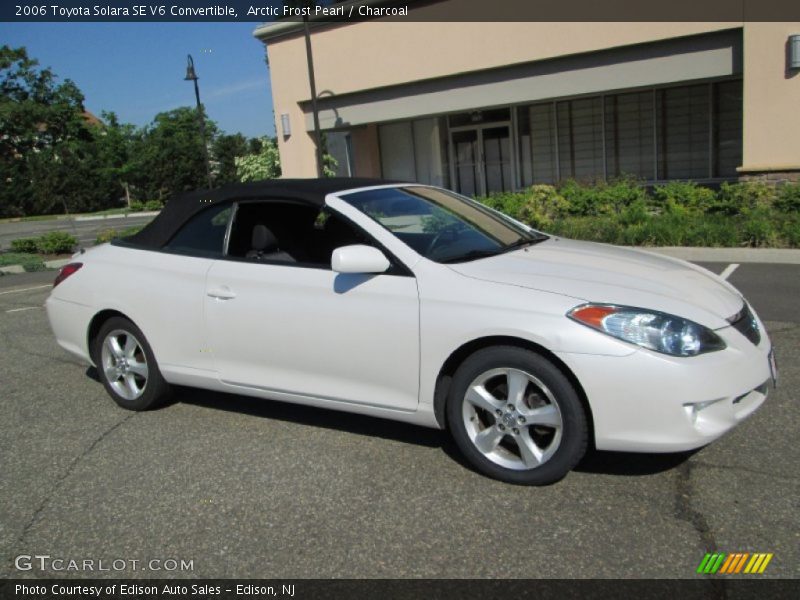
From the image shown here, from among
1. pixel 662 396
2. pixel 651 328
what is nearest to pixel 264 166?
pixel 651 328

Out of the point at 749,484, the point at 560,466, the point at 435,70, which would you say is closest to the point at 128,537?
the point at 560,466

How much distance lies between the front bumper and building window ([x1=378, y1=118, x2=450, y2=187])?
16.5 metres

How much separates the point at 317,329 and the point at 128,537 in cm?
139

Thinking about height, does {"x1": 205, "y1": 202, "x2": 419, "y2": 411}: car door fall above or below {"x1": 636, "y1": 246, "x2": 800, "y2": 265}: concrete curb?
above

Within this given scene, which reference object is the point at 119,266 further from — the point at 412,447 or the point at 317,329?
the point at 412,447

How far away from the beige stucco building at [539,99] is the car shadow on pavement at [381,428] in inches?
406

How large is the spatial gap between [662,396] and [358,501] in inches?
59.2

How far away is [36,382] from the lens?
5.86 m

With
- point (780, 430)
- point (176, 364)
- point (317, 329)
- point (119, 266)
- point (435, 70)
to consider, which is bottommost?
point (780, 430)

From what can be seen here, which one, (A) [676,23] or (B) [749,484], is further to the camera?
(A) [676,23]

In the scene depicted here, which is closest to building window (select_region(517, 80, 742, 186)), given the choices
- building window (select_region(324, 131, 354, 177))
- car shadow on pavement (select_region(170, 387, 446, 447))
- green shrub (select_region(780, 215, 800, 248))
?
building window (select_region(324, 131, 354, 177))

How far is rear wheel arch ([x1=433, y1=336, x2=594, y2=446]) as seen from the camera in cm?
329

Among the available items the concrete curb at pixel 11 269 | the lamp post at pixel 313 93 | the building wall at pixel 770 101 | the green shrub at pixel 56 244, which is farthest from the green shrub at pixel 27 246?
the building wall at pixel 770 101

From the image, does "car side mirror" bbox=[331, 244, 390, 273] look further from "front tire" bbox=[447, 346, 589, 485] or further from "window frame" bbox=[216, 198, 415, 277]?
"front tire" bbox=[447, 346, 589, 485]
